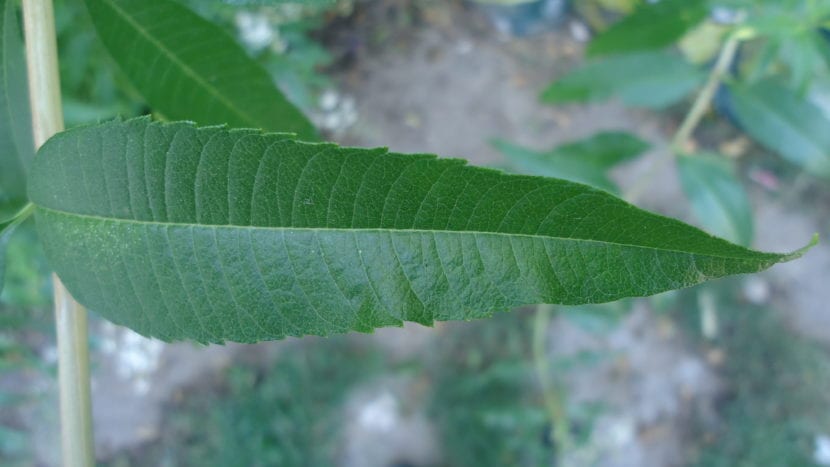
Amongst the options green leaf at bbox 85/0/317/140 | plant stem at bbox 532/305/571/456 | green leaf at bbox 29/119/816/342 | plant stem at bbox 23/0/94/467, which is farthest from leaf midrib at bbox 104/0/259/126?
plant stem at bbox 532/305/571/456

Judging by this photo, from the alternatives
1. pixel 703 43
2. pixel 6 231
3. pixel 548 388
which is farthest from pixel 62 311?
pixel 703 43

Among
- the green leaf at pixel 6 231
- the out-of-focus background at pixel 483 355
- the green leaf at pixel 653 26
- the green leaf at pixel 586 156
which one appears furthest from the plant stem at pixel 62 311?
the out-of-focus background at pixel 483 355

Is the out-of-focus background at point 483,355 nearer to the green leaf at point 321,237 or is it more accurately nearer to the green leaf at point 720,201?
the green leaf at point 720,201

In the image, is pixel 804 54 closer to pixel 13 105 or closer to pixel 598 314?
pixel 598 314

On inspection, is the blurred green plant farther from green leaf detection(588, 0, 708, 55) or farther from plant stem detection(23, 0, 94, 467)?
plant stem detection(23, 0, 94, 467)

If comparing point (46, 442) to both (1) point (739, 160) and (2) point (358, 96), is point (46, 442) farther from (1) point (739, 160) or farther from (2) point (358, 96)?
(1) point (739, 160)

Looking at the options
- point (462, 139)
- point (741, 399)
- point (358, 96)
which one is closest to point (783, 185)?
point (741, 399)
